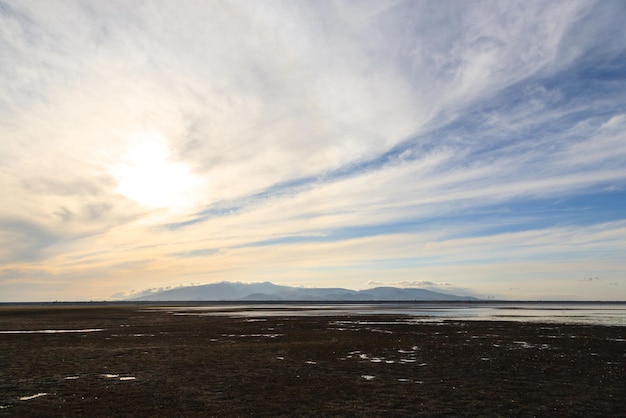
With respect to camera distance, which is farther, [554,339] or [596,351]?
[554,339]

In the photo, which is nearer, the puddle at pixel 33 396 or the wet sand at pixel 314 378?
the wet sand at pixel 314 378

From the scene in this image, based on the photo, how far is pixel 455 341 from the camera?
37812mm

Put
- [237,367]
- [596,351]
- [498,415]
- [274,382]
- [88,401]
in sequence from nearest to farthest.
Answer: [498,415] < [88,401] < [274,382] < [237,367] < [596,351]

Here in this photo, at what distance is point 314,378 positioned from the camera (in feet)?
72.5

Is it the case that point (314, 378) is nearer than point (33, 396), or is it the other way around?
point (33, 396)

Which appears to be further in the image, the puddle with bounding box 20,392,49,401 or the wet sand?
the puddle with bounding box 20,392,49,401

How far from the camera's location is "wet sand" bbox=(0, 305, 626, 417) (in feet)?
54.1

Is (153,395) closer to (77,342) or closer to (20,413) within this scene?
(20,413)

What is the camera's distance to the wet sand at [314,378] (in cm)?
1648

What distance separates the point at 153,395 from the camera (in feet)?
60.6

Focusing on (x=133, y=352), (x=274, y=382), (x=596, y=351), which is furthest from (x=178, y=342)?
(x=596, y=351)

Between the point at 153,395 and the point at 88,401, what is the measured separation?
242cm

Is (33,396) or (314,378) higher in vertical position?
(314,378)

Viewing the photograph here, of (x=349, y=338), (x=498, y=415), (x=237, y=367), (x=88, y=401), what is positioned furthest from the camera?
(x=349, y=338)
